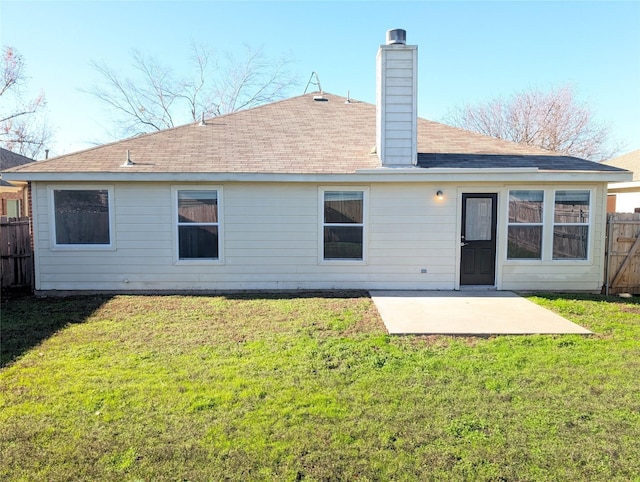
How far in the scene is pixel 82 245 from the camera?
8641 millimetres

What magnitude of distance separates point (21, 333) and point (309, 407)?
4.54 meters

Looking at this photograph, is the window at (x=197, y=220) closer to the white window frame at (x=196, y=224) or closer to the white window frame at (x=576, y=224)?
the white window frame at (x=196, y=224)

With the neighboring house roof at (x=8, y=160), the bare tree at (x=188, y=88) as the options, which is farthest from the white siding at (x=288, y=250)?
the bare tree at (x=188, y=88)

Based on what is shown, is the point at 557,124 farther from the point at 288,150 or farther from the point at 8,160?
the point at 8,160

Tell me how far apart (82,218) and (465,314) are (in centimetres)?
751

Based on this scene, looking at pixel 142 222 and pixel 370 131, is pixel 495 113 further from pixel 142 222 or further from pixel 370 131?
pixel 142 222

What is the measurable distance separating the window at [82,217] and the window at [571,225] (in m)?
9.05

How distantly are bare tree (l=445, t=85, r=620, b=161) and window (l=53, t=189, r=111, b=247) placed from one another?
82.9 ft

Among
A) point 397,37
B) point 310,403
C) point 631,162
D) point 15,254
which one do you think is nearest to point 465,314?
point 310,403

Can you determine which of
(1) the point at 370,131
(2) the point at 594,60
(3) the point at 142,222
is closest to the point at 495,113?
(2) the point at 594,60

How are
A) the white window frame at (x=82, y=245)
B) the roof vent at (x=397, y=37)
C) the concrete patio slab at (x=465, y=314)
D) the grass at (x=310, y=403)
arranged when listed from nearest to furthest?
the grass at (x=310, y=403) < the concrete patio slab at (x=465, y=314) < the white window frame at (x=82, y=245) < the roof vent at (x=397, y=37)

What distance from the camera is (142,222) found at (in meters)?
8.58

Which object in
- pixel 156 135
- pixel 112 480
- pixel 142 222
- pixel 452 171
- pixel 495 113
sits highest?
pixel 495 113

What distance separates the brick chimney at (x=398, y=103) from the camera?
8.59 m
